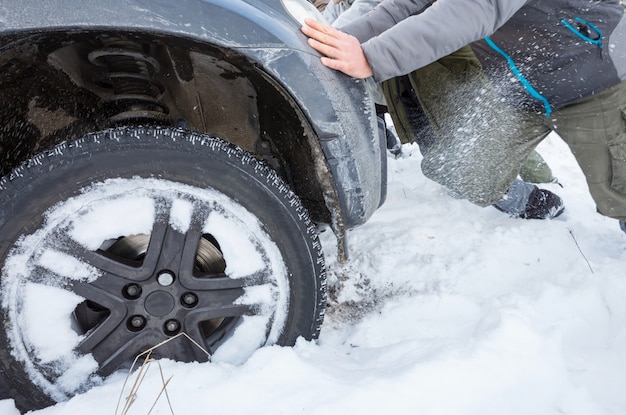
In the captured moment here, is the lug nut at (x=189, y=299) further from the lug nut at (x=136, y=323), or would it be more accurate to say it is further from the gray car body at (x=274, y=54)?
the gray car body at (x=274, y=54)

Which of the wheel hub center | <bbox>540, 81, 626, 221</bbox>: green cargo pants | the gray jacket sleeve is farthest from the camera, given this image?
<bbox>540, 81, 626, 221</bbox>: green cargo pants

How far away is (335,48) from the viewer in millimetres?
1374

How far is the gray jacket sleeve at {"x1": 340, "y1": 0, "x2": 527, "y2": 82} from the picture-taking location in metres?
1.51

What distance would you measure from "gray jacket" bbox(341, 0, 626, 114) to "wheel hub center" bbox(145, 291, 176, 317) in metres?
0.96

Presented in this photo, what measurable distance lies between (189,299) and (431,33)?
3.71 ft

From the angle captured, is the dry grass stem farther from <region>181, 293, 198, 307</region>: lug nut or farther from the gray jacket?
the gray jacket

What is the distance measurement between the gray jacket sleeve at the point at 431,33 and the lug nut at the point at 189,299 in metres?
0.88

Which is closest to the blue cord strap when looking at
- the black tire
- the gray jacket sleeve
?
the gray jacket sleeve

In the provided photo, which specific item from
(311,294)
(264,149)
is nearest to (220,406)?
(311,294)

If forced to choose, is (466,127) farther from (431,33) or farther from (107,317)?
(107,317)

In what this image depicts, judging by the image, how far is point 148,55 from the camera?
1404mm

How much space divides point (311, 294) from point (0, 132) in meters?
1.07

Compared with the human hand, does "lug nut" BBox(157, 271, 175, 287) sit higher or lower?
lower

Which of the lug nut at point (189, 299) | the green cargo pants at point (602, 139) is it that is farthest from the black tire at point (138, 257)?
the green cargo pants at point (602, 139)
